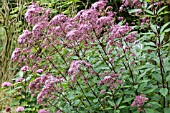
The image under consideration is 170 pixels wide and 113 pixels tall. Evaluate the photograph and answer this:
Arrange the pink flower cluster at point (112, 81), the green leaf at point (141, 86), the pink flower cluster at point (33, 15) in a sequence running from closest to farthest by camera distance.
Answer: the pink flower cluster at point (112, 81), the green leaf at point (141, 86), the pink flower cluster at point (33, 15)

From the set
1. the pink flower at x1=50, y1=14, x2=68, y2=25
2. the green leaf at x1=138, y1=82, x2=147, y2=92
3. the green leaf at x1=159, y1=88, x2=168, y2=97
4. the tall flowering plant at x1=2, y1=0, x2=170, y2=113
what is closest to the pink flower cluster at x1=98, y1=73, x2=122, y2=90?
the tall flowering plant at x1=2, y1=0, x2=170, y2=113

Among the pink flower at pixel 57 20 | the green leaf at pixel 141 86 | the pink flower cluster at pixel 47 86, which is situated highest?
the pink flower at pixel 57 20

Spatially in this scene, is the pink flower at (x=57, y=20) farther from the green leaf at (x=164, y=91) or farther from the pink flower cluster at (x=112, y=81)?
the green leaf at (x=164, y=91)

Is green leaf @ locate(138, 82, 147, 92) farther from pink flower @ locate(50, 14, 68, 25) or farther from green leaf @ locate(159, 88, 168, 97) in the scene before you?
pink flower @ locate(50, 14, 68, 25)

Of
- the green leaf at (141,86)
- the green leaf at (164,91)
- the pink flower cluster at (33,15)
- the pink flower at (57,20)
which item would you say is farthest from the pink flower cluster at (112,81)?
the pink flower cluster at (33,15)

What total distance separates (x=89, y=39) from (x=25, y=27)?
2.51m

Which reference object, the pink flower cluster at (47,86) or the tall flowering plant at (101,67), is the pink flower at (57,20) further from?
the pink flower cluster at (47,86)

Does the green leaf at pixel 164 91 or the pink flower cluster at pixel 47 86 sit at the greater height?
the pink flower cluster at pixel 47 86

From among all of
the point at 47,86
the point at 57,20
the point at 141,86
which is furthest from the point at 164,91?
the point at 57,20

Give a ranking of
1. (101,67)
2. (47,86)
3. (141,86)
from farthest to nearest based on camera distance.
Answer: (101,67), (141,86), (47,86)

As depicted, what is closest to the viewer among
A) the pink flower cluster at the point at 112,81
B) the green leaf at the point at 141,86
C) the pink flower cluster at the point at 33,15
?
the pink flower cluster at the point at 112,81

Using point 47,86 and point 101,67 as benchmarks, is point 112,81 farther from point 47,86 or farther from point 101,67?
point 47,86

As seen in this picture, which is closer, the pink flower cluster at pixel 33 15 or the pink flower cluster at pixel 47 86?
the pink flower cluster at pixel 47 86

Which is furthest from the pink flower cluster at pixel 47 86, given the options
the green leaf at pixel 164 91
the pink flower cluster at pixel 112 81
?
the green leaf at pixel 164 91
